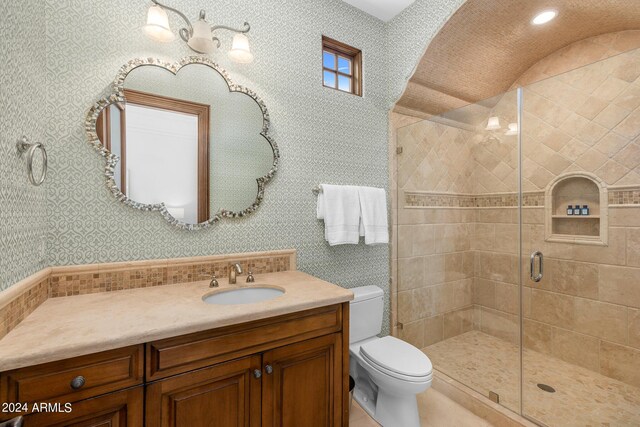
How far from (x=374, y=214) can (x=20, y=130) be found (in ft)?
6.19

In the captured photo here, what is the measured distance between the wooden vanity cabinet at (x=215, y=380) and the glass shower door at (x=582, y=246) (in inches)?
54.3

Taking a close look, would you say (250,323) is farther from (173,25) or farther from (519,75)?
(519,75)

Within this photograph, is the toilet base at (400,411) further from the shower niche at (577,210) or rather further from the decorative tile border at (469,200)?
the shower niche at (577,210)

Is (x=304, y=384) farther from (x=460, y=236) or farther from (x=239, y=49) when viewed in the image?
(x=460, y=236)

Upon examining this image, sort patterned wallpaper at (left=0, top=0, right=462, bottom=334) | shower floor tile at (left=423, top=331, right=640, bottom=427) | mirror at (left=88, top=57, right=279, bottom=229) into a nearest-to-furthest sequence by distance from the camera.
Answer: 1. patterned wallpaper at (left=0, top=0, right=462, bottom=334)
2. mirror at (left=88, top=57, right=279, bottom=229)
3. shower floor tile at (left=423, top=331, right=640, bottom=427)

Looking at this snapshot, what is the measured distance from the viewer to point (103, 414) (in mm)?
916

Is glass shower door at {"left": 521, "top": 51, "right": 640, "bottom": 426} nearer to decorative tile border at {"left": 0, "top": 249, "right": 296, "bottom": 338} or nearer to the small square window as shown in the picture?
the small square window

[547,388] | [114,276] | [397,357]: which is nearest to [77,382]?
[114,276]

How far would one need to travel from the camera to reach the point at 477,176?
2.49m

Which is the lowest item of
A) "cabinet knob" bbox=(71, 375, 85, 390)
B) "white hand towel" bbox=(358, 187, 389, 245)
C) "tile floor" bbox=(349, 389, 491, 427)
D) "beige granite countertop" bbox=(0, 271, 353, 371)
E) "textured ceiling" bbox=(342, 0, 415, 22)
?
"tile floor" bbox=(349, 389, 491, 427)

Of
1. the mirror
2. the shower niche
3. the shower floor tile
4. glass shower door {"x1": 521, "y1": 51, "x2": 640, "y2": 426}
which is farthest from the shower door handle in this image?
the mirror

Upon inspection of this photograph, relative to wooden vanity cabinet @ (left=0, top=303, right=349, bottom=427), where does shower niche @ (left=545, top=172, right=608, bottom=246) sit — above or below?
above

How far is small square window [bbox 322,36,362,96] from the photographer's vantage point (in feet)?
7.13

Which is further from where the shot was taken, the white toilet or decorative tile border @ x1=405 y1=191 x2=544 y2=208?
decorative tile border @ x1=405 y1=191 x2=544 y2=208
